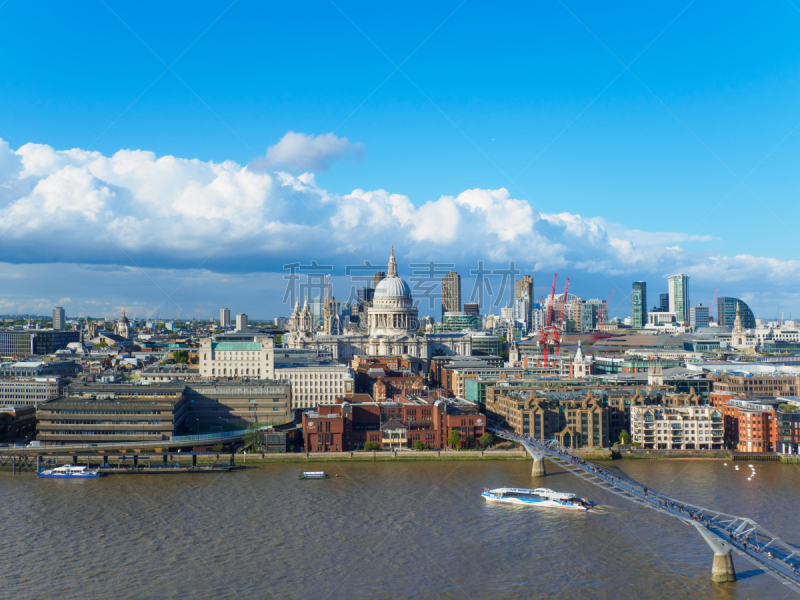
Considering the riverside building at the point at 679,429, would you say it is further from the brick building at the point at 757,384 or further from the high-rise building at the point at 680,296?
the high-rise building at the point at 680,296

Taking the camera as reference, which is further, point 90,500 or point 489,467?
point 489,467

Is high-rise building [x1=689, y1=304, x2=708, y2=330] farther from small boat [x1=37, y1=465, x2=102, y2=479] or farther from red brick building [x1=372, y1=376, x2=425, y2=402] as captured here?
small boat [x1=37, y1=465, x2=102, y2=479]

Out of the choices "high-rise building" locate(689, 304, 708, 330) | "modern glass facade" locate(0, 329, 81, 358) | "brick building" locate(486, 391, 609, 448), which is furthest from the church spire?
"high-rise building" locate(689, 304, 708, 330)

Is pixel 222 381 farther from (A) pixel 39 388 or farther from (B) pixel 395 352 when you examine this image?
(B) pixel 395 352

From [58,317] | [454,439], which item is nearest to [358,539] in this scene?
[454,439]

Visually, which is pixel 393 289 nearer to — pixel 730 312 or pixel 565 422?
pixel 565 422

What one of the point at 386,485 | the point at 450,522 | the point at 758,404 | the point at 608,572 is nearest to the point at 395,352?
the point at 758,404
